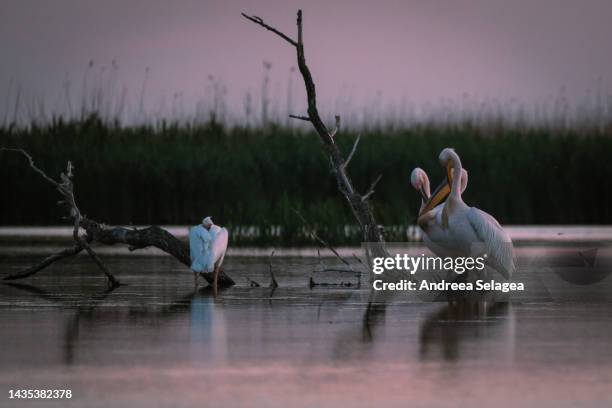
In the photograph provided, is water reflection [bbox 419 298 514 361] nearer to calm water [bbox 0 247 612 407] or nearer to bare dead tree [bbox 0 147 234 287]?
calm water [bbox 0 247 612 407]

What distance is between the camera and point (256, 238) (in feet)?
69.5

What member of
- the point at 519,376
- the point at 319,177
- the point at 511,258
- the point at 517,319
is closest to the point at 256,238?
the point at 319,177

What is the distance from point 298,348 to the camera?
926 centimetres

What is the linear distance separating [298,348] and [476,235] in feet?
14.6

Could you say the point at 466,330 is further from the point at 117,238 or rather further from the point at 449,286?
the point at 117,238

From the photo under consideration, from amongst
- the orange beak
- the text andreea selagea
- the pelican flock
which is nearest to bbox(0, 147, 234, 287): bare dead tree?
the text andreea selagea

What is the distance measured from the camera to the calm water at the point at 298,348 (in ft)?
24.6

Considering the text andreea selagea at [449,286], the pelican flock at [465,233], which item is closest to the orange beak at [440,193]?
the pelican flock at [465,233]

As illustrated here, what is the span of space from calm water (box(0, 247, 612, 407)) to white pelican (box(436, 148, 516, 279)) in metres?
0.43

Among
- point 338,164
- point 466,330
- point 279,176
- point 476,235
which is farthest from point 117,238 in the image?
point 279,176

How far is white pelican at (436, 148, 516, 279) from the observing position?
13234 mm

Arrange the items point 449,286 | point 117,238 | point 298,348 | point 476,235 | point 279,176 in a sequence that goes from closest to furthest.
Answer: point 298,348
point 476,235
point 449,286
point 117,238
point 279,176

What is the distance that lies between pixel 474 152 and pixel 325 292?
579 inches

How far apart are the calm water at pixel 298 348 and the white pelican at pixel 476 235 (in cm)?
43
